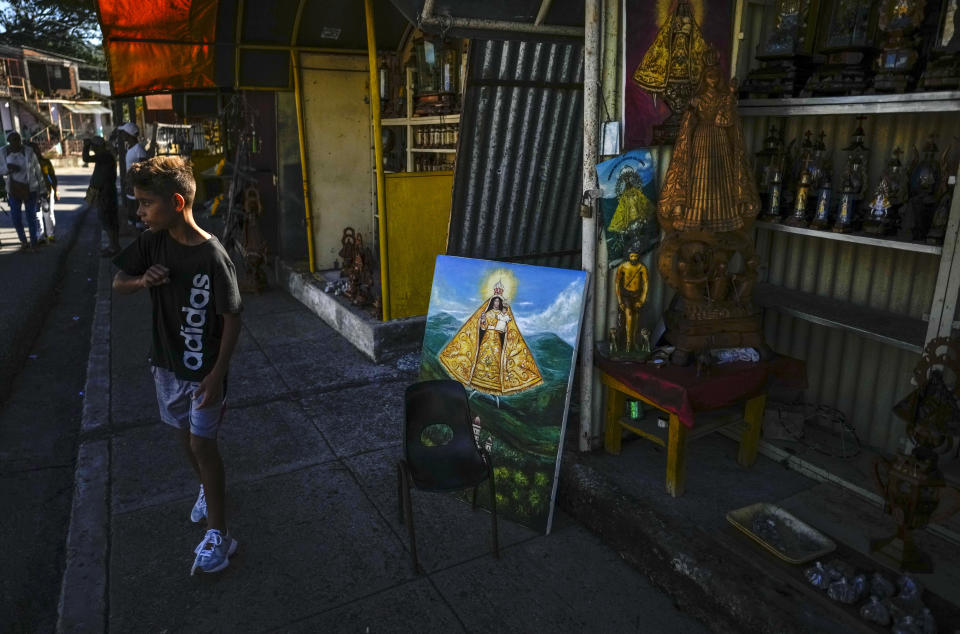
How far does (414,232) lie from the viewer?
646cm

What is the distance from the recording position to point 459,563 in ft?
11.8

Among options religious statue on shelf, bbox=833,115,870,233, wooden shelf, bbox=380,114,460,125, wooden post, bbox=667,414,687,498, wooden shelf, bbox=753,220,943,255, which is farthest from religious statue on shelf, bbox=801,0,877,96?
wooden shelf, bbox=380,114,460,125

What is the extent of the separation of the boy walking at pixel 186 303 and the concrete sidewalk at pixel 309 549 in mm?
338

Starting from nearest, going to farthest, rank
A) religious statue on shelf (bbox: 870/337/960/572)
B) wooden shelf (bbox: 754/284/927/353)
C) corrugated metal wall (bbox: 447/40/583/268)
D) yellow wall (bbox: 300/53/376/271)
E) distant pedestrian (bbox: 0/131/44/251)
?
1. religious statue on shelf (bbox: 870/337/960/572)
2. wooden shelf (bbox: 754/284/927/353)
3. corrugated metal wall (bbox: 447/40/583/268)
4. yellow wall (bbox: 300/53/376/271)
5. distant pedestrian (bbox: 0/131/44/251)

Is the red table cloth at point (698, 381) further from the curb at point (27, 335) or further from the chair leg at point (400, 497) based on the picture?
the curb at point (27, 335)

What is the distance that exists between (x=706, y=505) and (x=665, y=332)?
1169 millimetres

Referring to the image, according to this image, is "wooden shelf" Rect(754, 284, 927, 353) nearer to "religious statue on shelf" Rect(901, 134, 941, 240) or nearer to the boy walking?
"religious statue on shelf" Rect(901, 134, 941, 240)

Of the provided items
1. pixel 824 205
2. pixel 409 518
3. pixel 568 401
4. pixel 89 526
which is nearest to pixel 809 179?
pixel 824 205

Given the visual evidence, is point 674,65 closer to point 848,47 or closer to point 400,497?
point 848,47

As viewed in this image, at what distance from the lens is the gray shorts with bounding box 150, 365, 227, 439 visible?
3.31 meters

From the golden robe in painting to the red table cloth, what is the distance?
61 centimetres

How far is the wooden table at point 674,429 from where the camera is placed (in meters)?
3.84

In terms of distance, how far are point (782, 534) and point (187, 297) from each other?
11.2 ft

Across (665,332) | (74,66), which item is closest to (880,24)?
(665,332)
